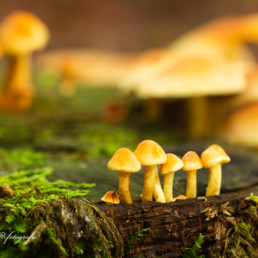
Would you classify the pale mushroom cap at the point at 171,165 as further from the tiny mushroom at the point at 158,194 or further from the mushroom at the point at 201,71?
the mushroom at the point at 201,71

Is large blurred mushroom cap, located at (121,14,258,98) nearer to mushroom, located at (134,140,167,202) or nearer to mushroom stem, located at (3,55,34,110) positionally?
mushroom stem, located at (3,55,34,110)

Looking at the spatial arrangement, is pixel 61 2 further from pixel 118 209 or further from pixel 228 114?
pixel 118 209

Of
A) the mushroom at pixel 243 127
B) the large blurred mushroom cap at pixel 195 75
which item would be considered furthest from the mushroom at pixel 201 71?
the mushroom at pixel 243 127

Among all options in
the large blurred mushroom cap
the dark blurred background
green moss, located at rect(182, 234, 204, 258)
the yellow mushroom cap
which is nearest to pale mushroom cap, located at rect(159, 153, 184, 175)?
green moss, located at rect(182, 234, 204, 258)

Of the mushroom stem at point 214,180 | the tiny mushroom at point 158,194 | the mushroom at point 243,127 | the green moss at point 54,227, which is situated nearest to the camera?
the green moss at point 54,227

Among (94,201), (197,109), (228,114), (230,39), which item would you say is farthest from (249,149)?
(94,201)

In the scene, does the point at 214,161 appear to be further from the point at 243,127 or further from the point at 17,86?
the point at 17,86

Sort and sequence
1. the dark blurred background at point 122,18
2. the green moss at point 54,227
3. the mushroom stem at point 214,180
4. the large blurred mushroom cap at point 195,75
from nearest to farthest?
the green moss at point 54,227 < the mushroom stem at point 214,180 < the large blurred mushroom cap at point 195,75 < the dark blurred background at point 122,18

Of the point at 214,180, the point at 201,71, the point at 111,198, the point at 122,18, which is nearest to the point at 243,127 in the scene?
the point at 201,71
